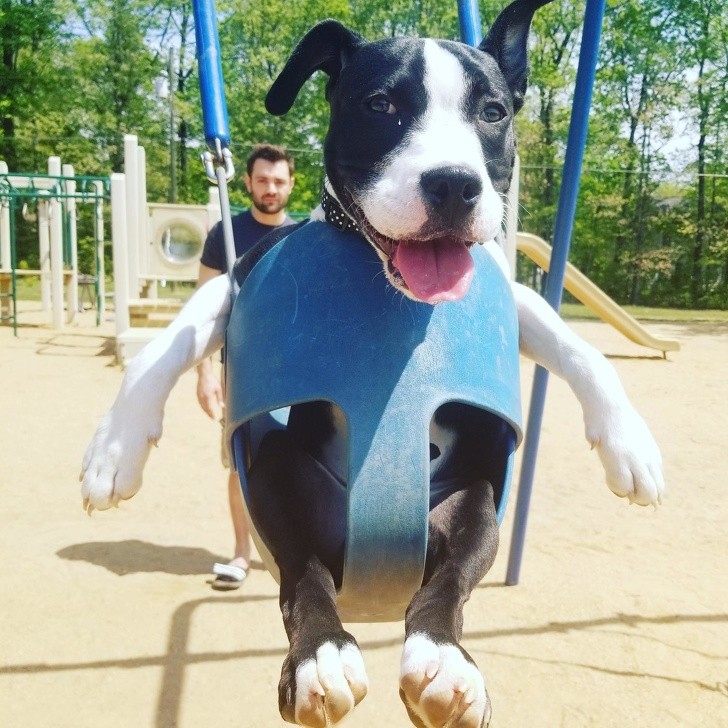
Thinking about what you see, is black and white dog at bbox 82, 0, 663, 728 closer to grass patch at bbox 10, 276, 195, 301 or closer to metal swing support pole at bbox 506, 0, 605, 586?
metal swing support pole at bbox 506, 0, 605, 586

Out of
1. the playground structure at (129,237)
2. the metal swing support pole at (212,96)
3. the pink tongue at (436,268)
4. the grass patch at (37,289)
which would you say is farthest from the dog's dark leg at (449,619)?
the grass patch at (37,289)

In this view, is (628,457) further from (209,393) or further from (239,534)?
(239,534)

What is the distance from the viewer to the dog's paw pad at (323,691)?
4.22 feet

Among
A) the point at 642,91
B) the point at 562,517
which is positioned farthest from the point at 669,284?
the point at 562,517

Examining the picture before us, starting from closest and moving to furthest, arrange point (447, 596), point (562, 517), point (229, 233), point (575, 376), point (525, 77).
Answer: point (447, 596) < point (575, 376) < point (525, 77) < point (229, 233) < point (562, 517)

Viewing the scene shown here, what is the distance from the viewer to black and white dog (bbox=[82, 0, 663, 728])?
135 centimetres

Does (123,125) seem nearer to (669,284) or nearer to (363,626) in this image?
(669,284)

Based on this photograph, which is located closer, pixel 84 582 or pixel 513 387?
pixel 513 387

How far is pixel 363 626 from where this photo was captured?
3.78 meters

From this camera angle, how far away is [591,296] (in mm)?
10938

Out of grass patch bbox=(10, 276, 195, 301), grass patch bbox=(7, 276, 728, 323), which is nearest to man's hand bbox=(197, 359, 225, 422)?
grass patch bbox=(7, 276, 728, 323)

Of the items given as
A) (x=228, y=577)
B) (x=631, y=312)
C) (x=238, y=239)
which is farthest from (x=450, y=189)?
(x=631, y=312)

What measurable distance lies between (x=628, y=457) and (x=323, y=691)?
2.59 feet

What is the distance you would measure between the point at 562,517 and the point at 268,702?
2.79m
